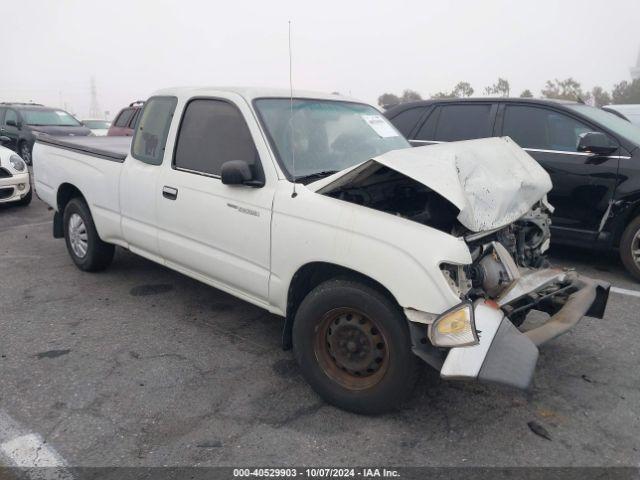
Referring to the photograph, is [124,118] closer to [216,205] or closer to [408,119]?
[408,119]

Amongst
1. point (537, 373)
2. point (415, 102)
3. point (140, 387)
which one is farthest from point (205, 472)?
point (415, 102)

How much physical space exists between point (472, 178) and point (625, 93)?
49.0 metres

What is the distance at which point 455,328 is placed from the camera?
2.57 meters

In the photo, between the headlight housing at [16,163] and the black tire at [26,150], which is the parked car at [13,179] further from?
the black tire at [26,150]

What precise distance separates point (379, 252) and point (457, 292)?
439 mm

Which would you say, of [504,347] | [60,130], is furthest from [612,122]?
[60,130]

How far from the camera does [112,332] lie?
410cm

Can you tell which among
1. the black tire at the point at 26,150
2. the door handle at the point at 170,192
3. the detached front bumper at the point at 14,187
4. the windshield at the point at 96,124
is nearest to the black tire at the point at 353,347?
the door handle at the point at 170,192

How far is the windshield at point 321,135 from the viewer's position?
11.6 feet

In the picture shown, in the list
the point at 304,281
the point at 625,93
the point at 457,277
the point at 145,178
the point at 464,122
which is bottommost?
the point at 304,281

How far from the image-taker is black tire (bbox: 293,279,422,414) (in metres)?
2.77

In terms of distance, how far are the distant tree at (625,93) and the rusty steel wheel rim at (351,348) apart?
149ft

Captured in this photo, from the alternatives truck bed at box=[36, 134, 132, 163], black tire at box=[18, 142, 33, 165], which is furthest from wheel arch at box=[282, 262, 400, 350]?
black tire at box=[18, 142, 33, 165]

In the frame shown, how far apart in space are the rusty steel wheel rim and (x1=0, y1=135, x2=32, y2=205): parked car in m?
7.28
